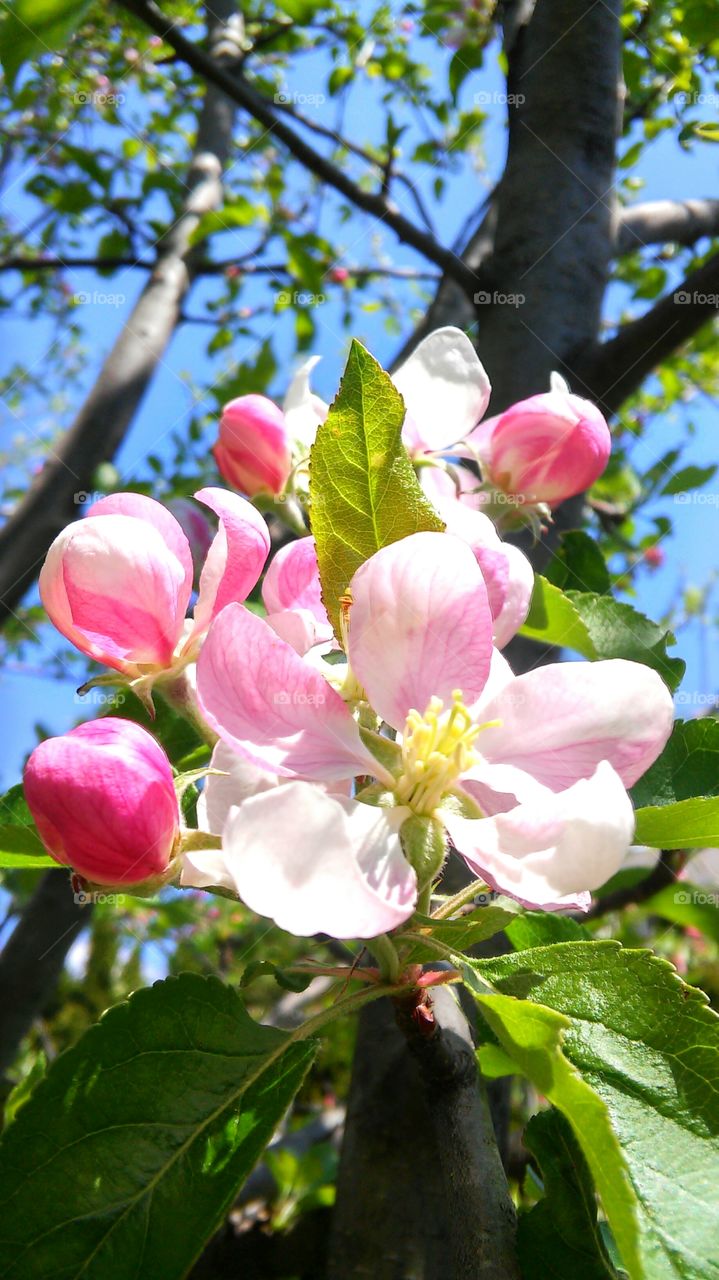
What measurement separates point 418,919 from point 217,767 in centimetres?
→ 16

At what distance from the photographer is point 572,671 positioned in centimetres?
63

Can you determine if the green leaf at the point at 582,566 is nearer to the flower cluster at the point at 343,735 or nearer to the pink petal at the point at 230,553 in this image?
the flower cluster at the point at 343,735

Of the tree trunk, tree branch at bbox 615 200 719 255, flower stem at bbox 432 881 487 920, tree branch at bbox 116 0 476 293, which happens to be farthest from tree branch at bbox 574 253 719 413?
flower stem at bbox 432 881 487 920

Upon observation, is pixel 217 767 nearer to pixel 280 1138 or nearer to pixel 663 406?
pixel 280 1138

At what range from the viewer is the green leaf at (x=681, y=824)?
2.26 ft

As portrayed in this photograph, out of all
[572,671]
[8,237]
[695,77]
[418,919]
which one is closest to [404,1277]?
[418,919]

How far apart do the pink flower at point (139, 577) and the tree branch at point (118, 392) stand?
1652 millimetres

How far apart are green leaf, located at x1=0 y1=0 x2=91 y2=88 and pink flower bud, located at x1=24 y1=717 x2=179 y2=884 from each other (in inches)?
30.9

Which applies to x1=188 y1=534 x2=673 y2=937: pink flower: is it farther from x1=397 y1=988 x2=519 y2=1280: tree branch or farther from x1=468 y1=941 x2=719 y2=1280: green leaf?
x1=397 y1=988 x2=519 y2=1280: tree branch

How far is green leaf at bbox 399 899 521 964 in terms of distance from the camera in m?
0.60

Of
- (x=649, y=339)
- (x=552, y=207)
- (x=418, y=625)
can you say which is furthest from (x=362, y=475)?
(x=552, y=207)

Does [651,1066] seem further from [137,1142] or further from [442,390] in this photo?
[442,390]

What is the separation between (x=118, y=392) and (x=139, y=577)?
2188 mm

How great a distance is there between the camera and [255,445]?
40.5 inches
